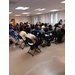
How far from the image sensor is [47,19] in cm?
1139
